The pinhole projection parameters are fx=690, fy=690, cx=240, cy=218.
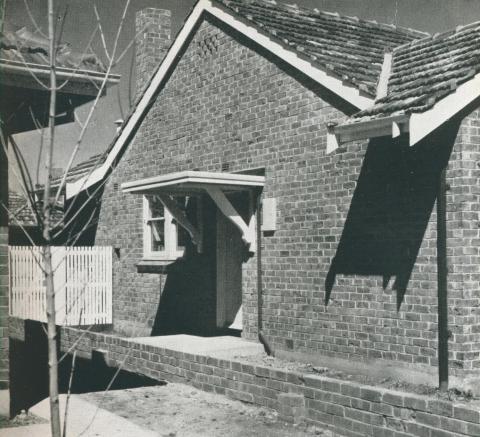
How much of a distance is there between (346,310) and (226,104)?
14.1 ft

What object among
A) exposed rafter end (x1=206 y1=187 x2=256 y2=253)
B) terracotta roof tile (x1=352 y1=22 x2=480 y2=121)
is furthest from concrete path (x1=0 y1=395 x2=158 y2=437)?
terracotta roof tile (x1=352 y1=22 x2=480 y2=121)

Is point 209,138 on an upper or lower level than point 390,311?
upper

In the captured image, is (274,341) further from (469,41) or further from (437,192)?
(469,41)

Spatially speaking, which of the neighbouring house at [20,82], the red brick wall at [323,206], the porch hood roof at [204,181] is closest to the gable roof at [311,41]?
the red brick wall at [323,206]

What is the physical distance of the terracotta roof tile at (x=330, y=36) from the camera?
919 cm

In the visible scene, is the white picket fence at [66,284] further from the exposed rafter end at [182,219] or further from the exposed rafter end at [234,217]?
the exposed rafter end at [234,217]

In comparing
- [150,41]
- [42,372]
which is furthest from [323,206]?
[150,41]

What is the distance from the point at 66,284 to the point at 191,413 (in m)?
5.48

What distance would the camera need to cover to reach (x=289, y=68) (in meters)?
10.0

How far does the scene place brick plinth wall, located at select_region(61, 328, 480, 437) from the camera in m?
6.33

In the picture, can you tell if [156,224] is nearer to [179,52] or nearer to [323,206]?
[179,52]

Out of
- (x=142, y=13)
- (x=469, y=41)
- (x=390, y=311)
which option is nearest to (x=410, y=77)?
(x=469, y=41)

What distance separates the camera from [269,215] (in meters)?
10.2

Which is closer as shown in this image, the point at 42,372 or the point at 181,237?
the point at 42,372
